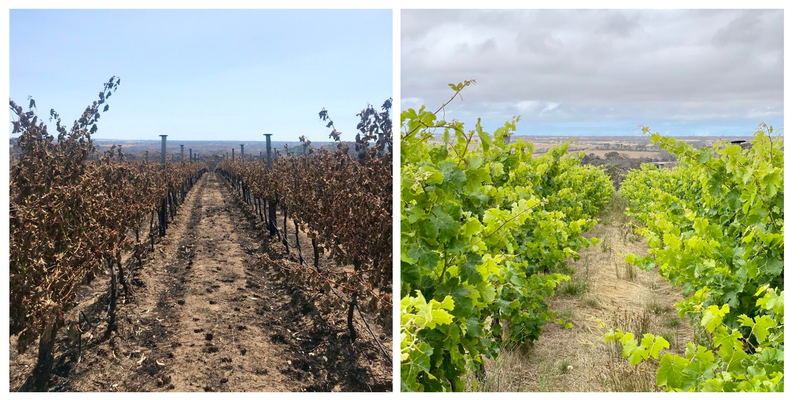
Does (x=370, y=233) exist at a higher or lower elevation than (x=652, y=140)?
lower

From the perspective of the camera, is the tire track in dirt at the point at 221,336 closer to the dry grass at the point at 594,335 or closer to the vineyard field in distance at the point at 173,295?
the vineyard field in distance at the point at 173,295

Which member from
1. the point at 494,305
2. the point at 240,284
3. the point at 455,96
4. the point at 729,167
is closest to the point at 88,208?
the point at 240,284

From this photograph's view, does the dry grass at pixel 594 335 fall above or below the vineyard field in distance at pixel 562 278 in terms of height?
below

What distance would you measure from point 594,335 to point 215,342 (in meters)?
3.14

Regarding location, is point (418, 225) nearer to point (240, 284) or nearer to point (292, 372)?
point (292, 372)

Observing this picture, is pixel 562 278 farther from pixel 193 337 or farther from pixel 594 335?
pixel 193 337

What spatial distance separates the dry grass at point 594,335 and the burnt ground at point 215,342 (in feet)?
3.17

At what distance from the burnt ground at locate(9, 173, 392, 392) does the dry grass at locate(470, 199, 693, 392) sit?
967mm

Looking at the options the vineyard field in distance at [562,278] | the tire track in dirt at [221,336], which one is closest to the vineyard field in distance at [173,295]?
the tire track in dirt at [221,336]

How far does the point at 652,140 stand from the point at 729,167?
21.9 inches

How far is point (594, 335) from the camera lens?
13.8 feet

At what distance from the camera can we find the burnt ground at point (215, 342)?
10.4 feet

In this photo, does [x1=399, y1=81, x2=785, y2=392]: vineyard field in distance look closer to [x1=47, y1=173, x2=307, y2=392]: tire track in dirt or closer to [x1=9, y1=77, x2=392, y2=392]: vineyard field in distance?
[x1=9, y1=77, x2=392, y2=392]: vineyard field in distance

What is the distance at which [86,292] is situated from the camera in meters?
5.02
